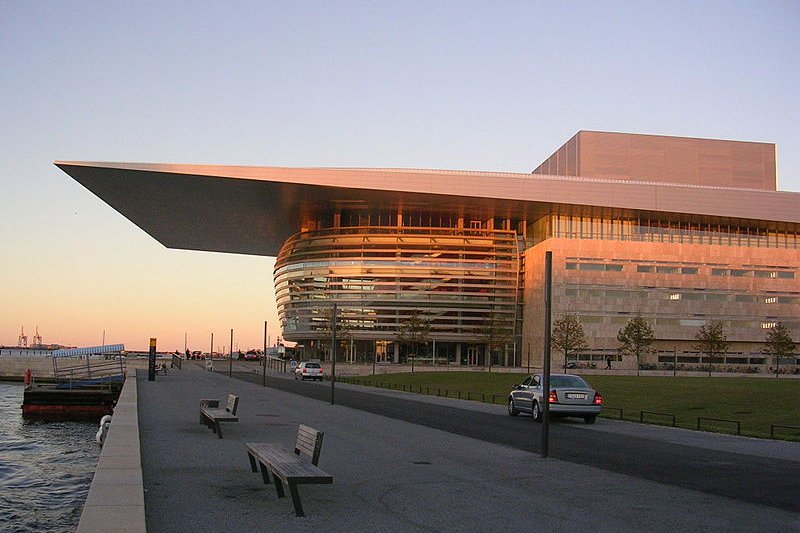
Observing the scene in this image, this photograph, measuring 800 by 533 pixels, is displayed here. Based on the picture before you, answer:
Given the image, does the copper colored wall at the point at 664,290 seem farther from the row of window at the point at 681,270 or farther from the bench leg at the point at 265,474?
the bench leg at the point at 265,474

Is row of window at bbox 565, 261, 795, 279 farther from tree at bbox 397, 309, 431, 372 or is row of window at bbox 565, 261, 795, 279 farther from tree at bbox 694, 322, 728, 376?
tree at bbox 397, 309, 431, 372

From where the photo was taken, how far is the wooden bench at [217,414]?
19562 mm

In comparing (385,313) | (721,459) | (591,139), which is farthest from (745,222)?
(721,459)

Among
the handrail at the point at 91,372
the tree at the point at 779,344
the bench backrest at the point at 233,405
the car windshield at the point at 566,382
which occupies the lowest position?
the handrail at the point at 91,372

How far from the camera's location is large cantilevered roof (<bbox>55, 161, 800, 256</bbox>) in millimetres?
82875

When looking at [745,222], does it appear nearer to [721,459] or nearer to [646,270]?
[646,270]

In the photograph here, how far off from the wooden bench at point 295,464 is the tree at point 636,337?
79.5 meters

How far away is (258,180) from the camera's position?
8281cm

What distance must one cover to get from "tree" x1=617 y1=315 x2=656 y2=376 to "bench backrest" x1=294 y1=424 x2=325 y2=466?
7953cm

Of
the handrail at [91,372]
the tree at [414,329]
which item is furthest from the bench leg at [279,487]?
the tree at [414,329]

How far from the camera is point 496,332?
94812 mm

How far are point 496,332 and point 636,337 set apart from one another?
47.1 ft

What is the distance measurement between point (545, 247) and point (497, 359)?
1681 cm

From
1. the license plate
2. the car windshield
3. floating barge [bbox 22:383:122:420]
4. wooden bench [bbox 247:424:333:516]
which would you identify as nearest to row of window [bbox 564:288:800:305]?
floating barge [bbox 22:383:122:420]
